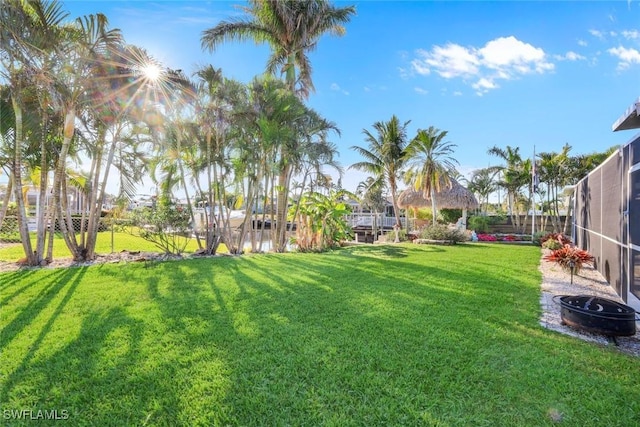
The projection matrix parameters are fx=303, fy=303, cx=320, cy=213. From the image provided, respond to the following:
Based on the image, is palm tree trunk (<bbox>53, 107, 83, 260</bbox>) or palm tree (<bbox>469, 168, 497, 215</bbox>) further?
palm tree (<bbox>469, 168, 497, 215</bbox>)

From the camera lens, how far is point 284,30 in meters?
12.2

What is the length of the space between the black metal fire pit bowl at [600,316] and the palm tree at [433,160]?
12396 mm

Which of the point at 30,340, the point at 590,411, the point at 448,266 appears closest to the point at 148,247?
the point at 30,340

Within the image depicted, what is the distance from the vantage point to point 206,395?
7.39 feet

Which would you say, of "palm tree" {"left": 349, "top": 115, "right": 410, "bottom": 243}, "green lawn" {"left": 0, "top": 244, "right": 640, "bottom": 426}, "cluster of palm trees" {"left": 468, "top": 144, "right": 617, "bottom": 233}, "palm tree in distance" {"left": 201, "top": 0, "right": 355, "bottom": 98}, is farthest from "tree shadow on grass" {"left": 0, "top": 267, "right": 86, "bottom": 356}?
"cluster of palm trees" {"left": 468, "top": 144, "right": 617, "bottom": 233}

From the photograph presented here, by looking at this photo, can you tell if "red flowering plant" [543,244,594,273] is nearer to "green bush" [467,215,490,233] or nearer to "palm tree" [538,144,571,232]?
"green bush" [467,215,490,233]

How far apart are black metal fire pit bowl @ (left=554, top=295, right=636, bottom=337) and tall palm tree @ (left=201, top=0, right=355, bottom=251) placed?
29.6 feet

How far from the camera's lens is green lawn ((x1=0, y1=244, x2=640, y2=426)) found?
2115mm

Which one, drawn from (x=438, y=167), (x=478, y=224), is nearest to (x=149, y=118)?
(x=438, y=167)

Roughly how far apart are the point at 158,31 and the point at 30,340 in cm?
734

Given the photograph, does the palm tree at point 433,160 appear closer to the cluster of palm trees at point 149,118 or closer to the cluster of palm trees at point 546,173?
the cluster of palm trees at point 149,118

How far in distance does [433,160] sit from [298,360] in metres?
15.3

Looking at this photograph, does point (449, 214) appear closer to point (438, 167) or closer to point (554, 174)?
point (554, 174)

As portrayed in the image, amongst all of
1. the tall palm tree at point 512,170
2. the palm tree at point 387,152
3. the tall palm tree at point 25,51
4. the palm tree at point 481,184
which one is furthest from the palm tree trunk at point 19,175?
the palm tree at point 481,184
